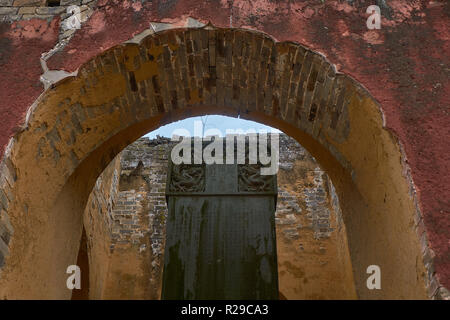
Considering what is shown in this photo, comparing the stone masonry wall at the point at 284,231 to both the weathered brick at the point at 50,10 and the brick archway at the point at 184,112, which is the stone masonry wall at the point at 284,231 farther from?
the weathered brick at the point at 50,10

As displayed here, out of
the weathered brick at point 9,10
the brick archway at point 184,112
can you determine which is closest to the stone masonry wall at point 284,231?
the brick archway at point 184,112

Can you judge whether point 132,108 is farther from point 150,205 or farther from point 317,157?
point 150,205

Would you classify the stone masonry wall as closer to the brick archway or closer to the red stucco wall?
the brick archway

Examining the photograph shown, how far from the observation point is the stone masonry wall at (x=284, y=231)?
25.7ft

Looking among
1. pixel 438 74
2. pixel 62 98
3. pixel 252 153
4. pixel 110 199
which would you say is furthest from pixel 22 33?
pixel 110 199

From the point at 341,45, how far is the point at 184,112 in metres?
1.33

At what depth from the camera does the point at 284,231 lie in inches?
325

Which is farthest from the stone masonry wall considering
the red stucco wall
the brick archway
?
the red stucco wall

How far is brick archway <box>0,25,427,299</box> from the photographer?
2883 millimetres

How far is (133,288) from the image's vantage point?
7.95 m

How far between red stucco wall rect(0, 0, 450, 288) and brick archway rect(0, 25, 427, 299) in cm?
9

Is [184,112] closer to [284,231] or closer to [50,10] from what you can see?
[50,10]

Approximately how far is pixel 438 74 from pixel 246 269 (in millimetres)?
2681

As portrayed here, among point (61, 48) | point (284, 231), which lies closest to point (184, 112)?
point (61, 48)
